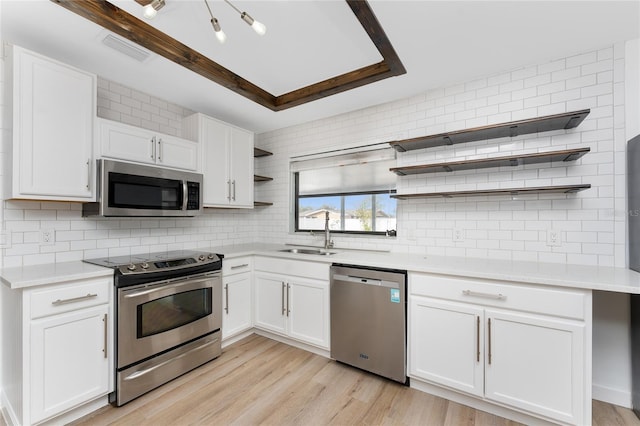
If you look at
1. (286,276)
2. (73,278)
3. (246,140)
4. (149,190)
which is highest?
(246,140)

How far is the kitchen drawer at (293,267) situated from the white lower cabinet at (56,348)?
1366 mm

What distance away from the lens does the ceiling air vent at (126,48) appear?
77.1 inches

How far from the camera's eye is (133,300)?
2.06 m

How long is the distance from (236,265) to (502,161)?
2.58m

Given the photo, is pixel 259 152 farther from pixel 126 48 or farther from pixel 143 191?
pixel 126 48

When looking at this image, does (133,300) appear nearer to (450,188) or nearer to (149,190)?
(149,190)

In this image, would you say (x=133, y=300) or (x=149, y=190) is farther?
(x=149, y=190)

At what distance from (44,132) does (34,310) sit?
1.15 meters

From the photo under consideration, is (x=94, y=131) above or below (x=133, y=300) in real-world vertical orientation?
above

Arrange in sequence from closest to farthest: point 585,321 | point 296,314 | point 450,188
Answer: point 585,321 < point 450,188 < point 296,314

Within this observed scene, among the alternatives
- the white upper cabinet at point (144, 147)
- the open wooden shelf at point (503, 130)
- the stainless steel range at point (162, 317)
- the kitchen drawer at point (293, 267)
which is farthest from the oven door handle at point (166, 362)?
the open wooden shelf at point (503, 130)

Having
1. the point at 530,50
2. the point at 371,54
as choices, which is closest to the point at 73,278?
the point at 371,54

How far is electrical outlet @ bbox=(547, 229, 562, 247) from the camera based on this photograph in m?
2.17

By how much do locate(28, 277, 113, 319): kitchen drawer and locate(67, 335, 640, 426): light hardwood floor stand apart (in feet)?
2.53
